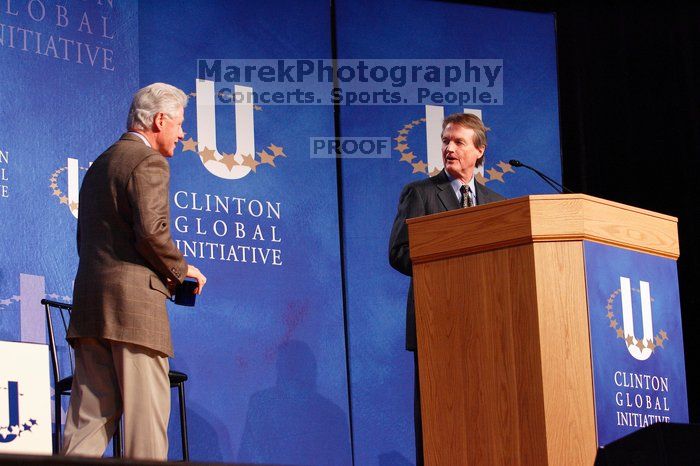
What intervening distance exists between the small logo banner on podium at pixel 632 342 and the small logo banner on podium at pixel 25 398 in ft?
7.27

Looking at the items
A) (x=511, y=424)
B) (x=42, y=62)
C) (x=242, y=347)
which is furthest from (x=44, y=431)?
(x=511, y=424)

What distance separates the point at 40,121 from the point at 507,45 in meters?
2.76

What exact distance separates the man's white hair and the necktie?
128cm

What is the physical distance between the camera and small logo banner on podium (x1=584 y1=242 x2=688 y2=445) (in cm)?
331

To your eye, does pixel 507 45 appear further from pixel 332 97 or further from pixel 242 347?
pixel 242 347

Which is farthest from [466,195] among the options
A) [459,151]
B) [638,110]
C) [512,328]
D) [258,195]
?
[638,110]

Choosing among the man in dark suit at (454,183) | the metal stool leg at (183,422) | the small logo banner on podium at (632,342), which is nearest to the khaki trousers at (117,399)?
the metal stool leg at (183,422)

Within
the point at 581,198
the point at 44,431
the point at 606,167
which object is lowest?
the point at 44,431

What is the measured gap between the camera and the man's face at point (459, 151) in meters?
4.52

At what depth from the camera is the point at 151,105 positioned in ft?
12.3

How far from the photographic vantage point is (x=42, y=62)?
5.04 m

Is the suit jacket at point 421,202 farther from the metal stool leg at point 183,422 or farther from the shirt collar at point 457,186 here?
the metal stool leg at point 183,422

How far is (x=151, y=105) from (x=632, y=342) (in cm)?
175

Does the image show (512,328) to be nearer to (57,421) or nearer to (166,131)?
(166,131)
